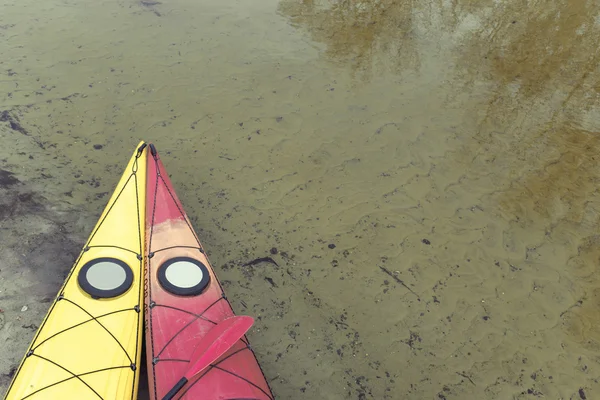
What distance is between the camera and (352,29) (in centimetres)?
834

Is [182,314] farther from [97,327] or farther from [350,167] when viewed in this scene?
[350,167]

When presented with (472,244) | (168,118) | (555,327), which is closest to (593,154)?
(472,244)

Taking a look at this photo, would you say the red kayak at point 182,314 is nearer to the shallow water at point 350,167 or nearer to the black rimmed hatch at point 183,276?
the black rimmed hatch at point 183,276

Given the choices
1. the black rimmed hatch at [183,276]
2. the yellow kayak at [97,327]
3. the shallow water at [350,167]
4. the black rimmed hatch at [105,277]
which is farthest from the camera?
the shallow water at [350,167]

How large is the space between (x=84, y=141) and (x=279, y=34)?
13.5 ft

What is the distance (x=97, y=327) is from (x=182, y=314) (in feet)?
2.48

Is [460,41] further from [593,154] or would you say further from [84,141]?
[84,141]

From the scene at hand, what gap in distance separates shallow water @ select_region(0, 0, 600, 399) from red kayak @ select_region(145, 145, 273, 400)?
0.44 meters

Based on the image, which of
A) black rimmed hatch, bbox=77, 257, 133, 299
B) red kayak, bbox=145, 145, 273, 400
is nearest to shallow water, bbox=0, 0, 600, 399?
red kayak, bbox=145, 145, 273, 400

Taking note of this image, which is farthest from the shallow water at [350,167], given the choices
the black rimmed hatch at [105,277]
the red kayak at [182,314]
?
the black rimmed hatch at [105,277]

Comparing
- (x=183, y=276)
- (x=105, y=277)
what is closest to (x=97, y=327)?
(x=105, y=277)

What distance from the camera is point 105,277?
13.8 feet

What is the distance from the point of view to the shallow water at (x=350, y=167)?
445 centimetres

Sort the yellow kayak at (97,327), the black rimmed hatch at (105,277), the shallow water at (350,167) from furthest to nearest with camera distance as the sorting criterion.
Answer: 1. the shallow water at (350,167)
2. the black rimmed hatch at (105,277)
3. the yellow kayak at (97,327)
